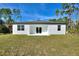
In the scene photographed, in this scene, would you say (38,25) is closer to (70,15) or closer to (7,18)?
(7,18)

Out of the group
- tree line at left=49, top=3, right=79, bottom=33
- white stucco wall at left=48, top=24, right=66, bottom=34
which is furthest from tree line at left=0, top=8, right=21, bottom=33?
white stucco wall at left=48, top=24, right=66, bottom=34

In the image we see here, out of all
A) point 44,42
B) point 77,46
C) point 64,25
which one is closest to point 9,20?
point 44,42

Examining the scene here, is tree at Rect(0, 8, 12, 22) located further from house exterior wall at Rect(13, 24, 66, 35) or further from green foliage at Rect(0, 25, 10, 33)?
house exterior wall at Rect(13, 24, 66, 35)

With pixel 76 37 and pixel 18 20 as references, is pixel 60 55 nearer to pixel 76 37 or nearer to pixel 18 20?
pixel 76 37

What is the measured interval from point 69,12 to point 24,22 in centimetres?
323

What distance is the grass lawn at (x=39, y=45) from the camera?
39.4 ft

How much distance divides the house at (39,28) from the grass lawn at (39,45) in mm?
855

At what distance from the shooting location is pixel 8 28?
48.3 feet

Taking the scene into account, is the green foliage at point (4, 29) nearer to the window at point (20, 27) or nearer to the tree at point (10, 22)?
the tree at point (10, 22)

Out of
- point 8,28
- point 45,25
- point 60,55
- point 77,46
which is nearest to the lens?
point 60,55

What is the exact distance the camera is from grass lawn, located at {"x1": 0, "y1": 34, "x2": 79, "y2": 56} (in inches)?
473

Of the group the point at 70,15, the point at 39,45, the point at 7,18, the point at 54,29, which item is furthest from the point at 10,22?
the point at 70,15

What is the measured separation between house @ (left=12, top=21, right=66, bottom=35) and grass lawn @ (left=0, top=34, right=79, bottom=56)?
86 centimetres

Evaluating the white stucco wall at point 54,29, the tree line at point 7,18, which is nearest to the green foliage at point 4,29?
the tree line at point 7,18
